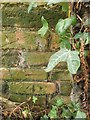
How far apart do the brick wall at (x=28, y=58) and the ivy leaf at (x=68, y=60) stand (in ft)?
1.06

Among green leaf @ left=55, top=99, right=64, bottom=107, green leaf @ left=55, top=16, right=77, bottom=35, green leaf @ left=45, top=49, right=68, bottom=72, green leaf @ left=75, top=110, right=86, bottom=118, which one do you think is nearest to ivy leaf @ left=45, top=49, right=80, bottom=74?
green leaf @ left=45, top=49, right=68, bottom=72

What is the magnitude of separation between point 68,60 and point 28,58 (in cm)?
42

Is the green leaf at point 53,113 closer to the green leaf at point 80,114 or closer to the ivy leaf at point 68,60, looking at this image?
the green leaf at point 80,114

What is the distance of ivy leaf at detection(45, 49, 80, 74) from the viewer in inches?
51.0

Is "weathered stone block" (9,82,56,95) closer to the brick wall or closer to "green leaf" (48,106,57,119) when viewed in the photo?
the brick wall

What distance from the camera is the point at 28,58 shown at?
66.5 inches

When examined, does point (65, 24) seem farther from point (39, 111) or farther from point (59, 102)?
point (39, 111)

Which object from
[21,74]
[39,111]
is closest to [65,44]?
[21,74]

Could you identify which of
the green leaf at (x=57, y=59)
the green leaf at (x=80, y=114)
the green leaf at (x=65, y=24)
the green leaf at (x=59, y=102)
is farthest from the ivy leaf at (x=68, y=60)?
the green leaf at (x=59, y=102)

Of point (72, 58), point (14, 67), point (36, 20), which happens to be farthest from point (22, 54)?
point (72, 58)

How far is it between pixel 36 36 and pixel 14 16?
0.51 ft

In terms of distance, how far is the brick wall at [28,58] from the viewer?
1.64 metres

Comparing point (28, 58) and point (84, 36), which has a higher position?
point (84, 36)

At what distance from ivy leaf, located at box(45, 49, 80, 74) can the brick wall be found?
12.8 inches
